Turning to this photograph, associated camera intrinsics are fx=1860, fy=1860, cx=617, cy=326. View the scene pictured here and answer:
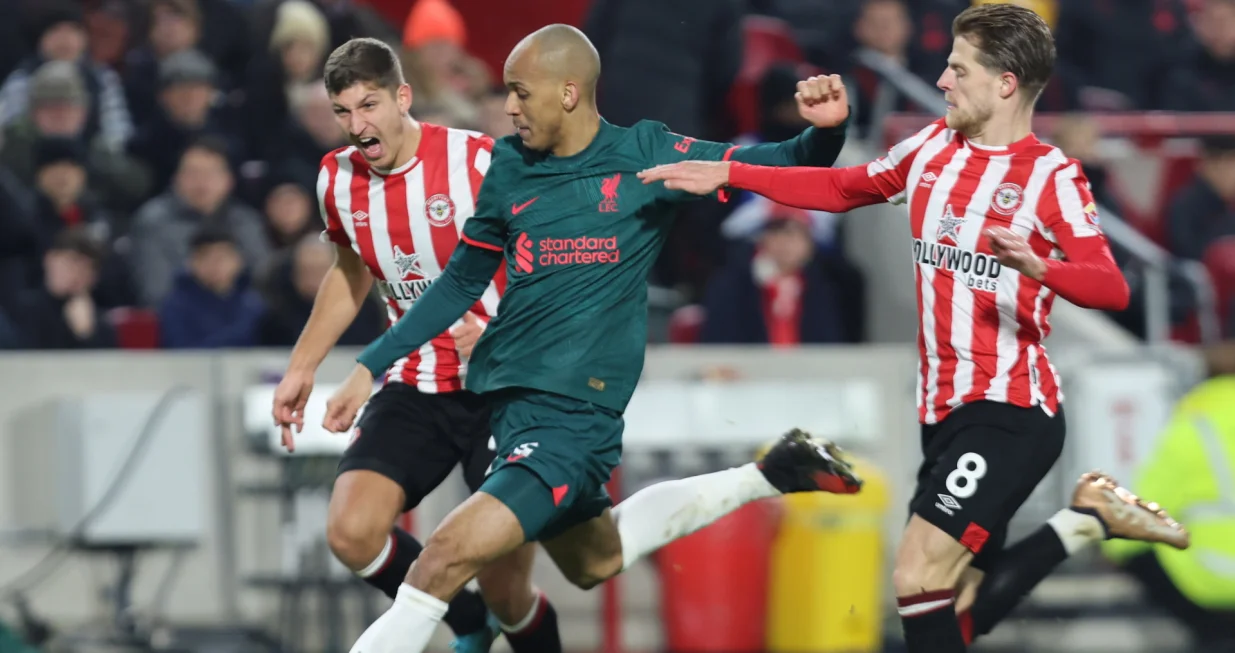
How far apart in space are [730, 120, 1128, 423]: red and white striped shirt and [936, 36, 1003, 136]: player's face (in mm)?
111

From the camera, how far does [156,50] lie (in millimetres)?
10930

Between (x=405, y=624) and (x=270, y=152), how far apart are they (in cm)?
585

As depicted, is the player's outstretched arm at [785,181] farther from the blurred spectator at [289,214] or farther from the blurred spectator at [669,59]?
the blurred spectator at [669,59]

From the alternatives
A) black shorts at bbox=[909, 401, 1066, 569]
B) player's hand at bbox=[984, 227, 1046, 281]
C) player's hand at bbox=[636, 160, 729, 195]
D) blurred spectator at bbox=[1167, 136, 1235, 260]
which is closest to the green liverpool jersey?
player's hand at bbox=[636, 160, 729, 195]

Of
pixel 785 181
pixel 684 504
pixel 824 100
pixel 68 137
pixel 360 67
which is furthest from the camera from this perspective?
pixel 68 137

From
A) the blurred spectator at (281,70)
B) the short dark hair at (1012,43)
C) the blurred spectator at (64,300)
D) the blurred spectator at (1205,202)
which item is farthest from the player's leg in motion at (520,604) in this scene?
the blurred spectator at (1205,202)

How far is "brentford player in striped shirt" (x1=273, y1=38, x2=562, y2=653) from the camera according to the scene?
5691 millimetres

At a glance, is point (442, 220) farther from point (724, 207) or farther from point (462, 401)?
point (724, 207)

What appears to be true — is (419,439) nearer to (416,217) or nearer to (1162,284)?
(416,217)

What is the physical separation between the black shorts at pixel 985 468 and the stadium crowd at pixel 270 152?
4367 mm

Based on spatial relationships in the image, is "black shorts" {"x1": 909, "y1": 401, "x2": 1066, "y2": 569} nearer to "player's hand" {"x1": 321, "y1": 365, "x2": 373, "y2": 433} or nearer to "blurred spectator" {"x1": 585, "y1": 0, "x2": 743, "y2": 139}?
"player's hand" {"x1": 321, "y1": 365, "x2": 373, "y2": 433}

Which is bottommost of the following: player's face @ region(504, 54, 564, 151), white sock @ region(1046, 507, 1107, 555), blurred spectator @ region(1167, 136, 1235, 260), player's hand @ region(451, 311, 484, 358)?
white sock @ region(1046, 507, 1107, 555)

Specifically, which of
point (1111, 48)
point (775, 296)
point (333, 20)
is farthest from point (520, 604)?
point (1111, 48)

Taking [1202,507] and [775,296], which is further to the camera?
[775,296]
